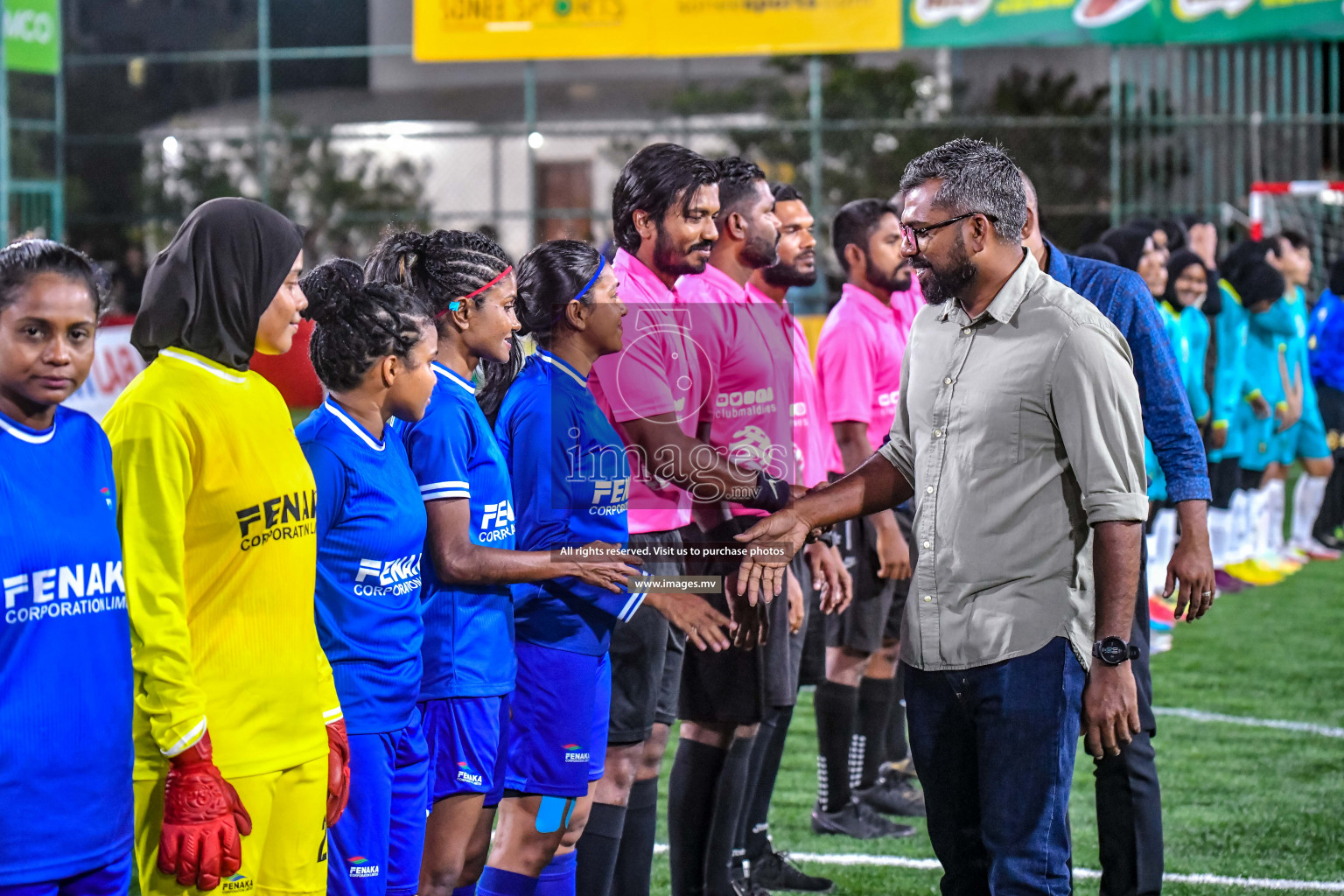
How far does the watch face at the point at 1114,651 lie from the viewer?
9.89 ft

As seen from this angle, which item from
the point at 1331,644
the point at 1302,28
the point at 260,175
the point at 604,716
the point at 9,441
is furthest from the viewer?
the point at 260,175

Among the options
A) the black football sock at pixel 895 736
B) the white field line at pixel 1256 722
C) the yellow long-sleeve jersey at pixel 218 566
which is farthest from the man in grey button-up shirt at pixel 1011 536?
the white field line at pixel 1256 722

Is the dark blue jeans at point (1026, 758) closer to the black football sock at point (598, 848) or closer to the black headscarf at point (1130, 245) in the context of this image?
the black football sock at point (598, 848)

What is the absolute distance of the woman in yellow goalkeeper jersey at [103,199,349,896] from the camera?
97.3 inches

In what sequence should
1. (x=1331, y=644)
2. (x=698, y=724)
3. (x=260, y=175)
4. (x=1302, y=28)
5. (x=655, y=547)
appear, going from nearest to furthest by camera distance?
(x=655, y=547)
(x=698, y=724)
(x=1331, y=644)
(x=1302, y=28)
(x=260, y=175)

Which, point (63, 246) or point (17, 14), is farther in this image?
point (17, 14)

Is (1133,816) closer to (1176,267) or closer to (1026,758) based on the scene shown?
(1026,758)

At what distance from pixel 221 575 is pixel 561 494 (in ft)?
3.61

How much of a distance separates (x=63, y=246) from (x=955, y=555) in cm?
188

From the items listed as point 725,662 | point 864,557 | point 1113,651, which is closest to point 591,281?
point 725,662

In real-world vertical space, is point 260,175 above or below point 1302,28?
below

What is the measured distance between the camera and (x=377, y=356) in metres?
3.09

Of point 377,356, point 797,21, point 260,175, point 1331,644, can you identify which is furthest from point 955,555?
point 260,175

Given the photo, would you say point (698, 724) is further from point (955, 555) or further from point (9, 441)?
point (9, 441)
